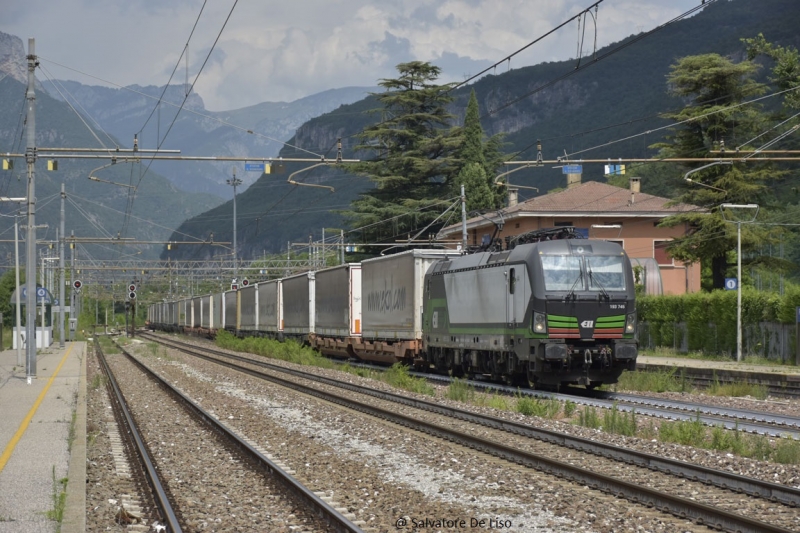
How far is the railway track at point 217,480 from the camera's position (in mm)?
9500

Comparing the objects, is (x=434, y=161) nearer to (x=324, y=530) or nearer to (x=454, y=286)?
(x=454, y=286)

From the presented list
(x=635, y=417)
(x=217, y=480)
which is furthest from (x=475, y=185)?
(x=217, y=480)

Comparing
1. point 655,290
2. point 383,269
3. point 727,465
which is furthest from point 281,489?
point 655,290

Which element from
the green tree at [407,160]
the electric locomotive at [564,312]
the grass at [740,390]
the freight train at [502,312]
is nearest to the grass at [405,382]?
the freight train at [502,312]

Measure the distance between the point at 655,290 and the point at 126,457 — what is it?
43459 mm

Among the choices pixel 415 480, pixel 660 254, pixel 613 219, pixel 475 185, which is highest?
pixel 475 185

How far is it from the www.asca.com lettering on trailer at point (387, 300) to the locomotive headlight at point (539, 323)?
927cm

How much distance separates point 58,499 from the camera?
9.88m

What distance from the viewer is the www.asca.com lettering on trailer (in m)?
30.3

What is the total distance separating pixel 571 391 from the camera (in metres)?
23.4

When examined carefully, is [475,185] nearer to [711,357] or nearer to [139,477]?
[711,357]

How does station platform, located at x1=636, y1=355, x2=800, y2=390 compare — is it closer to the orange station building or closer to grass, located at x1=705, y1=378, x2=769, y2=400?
grass, located at x1=705, y1=378, x2=769, y2=400

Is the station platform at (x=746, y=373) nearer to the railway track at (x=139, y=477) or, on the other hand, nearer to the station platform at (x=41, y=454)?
the railway track at (x=139, y=477)

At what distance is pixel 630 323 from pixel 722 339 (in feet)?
64.4
